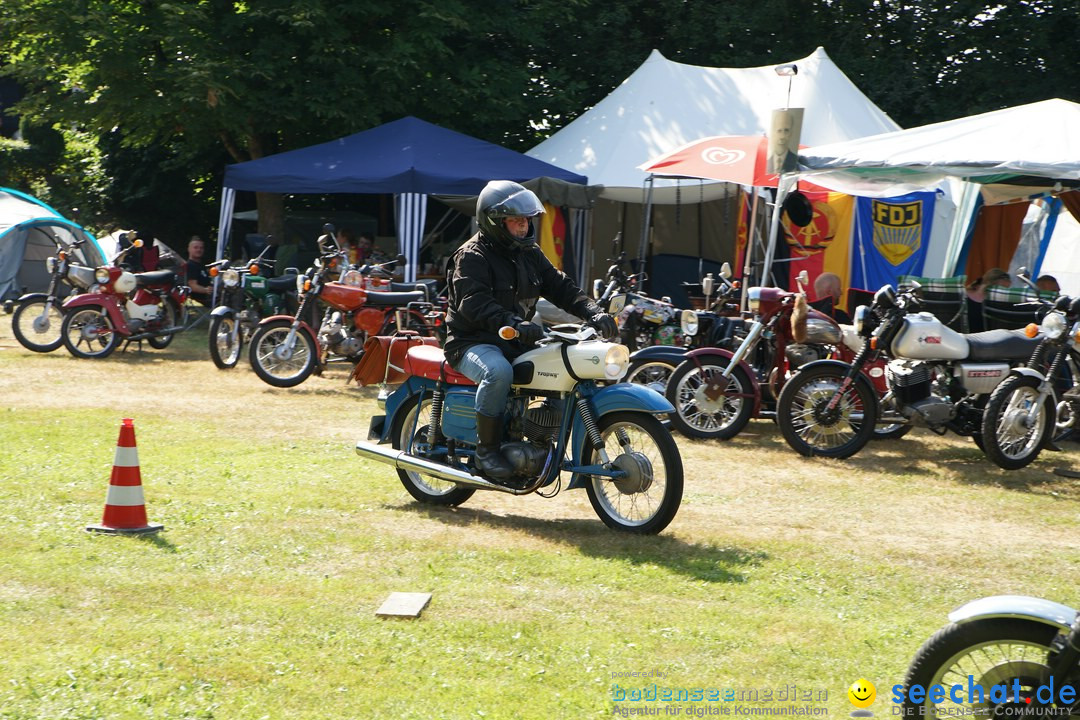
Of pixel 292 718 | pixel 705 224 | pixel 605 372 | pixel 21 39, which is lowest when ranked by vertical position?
pixel 292 718

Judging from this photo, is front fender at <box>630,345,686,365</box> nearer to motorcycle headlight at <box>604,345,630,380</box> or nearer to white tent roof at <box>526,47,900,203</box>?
motorcycle headlight at <box>604,345,630,380</box>

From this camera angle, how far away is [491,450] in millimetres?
6289

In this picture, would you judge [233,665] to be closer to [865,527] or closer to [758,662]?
[758,662]

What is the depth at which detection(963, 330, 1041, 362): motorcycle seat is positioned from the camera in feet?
28.6

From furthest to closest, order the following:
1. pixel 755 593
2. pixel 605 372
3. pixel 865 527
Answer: pixel 865 527
pixel 605 372
pixel 755 593

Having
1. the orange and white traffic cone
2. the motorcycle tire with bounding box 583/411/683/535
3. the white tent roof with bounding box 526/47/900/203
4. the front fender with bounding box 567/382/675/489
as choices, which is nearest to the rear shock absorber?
the front fender with bounding box 567/382/675/489

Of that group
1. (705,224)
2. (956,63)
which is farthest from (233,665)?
(956,63)

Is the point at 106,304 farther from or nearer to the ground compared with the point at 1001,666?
farther from the ground

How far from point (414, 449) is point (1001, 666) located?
4.11m

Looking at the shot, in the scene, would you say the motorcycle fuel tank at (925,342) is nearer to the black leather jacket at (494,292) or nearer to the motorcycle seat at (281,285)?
the black leather jacket at (494,292)

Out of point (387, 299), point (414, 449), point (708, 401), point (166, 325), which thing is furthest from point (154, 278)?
point (414, 449)

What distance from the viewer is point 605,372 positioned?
5.99m

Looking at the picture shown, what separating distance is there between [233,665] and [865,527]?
3894 millimetres

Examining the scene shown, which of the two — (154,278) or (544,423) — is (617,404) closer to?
(544,423)
